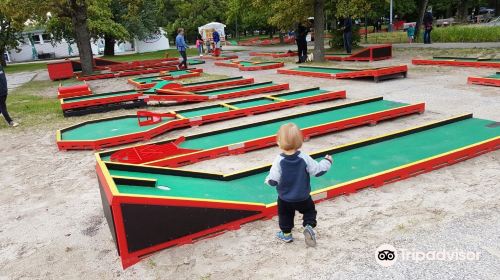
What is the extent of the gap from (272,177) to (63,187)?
12.1 ft

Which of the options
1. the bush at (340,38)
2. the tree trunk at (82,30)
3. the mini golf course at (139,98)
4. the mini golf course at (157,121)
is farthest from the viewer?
the bush at (340,38)

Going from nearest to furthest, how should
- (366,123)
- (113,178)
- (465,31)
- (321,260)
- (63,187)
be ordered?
1. (321,260)
2. (113,178)
3. (63,187)
4. (366,123)
5. (465,31)

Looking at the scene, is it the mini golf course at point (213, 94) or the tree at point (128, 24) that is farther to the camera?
the tree at point (128, 24)

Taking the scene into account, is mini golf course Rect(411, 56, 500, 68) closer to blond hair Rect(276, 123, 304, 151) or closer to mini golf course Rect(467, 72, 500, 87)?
mini golf course Rect(467, 72, 500, 87)

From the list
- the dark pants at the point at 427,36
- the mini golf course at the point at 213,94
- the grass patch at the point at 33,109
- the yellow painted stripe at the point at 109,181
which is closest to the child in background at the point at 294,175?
the yellow painted stripe at the point at 109,181

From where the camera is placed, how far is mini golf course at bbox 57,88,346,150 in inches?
303

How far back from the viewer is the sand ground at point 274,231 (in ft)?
11.3

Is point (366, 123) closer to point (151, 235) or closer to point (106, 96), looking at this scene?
point (151, 235)

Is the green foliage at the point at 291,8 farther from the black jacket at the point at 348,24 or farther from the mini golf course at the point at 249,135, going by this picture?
the mini golf course at the point at 249,135

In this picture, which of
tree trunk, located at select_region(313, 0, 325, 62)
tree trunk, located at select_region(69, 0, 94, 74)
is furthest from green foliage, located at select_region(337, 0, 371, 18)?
tree trunk, located at select_region(69, 0, 94, 74)

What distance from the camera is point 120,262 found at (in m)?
3.80

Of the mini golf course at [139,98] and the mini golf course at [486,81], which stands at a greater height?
the mini golf course at [139,98]

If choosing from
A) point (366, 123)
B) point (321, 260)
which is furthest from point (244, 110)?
point (321, 260)

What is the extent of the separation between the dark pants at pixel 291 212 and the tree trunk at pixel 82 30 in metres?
19.6
